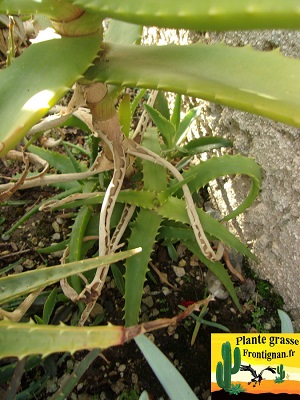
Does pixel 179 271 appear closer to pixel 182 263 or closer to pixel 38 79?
pixel 182 263

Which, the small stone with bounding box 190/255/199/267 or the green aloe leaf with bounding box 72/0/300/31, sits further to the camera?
the small stone with bounding box 190/255/199/267

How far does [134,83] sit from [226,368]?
385 millimetres

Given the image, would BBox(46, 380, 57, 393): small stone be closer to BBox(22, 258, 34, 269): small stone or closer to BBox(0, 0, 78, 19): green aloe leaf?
BBox(22, 258, 34, 269): small stone

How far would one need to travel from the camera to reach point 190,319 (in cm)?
88

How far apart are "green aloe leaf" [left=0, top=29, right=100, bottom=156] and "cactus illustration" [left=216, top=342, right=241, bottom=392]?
0.39 m

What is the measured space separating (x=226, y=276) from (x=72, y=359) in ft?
1.07

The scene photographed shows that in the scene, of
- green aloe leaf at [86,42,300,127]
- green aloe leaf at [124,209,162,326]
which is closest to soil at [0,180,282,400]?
green aloe leaf at [124,209,162,326]

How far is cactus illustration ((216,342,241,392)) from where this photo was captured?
609mm

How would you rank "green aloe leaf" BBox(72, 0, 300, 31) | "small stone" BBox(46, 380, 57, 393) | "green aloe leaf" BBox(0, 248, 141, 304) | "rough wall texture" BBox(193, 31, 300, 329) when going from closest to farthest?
"green aloe leaf" BBox(72, 0, 300, 31)
"green aloe leaf" BBox(0, 248, 141, 304)
"rough wall texture" BBox(193, 31, 300, 329)
"small stone" BBox(46, 380, 57, 393)

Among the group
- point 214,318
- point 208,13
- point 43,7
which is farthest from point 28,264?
point 208,13

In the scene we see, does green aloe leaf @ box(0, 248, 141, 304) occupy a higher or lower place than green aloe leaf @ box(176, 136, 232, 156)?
lower

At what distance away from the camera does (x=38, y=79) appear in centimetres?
48

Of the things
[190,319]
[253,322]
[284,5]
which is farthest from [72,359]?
[284,5]

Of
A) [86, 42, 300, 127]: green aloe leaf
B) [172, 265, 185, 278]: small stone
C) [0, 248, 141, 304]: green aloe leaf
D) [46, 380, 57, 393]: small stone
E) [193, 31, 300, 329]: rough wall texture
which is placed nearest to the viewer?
[86, 42, 300, 127]: green aloe leaf
